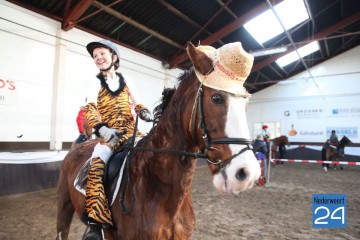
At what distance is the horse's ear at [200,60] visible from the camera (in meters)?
1.36

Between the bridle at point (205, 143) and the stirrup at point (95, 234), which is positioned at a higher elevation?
the bridle at point (205, 143)

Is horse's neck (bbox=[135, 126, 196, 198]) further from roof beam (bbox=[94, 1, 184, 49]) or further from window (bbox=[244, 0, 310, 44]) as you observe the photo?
window (bbox=[244, 0, 310, 44])

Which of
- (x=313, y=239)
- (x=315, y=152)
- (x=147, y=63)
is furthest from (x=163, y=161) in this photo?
(x=315, y=152)

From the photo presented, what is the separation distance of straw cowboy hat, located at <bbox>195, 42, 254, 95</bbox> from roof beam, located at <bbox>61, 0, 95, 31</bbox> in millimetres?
7176

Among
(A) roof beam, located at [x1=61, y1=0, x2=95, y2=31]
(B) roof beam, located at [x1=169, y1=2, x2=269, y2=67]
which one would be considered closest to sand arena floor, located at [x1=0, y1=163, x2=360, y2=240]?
(A) roof beam, located at [x1=61, y1=0, x2=95, y2=31]

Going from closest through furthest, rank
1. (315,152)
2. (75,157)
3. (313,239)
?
(75,157) < (313,239) < (315,152)

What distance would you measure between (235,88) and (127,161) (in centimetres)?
93

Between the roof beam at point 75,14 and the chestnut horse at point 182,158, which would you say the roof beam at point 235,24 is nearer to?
the roof beam at point 75,14

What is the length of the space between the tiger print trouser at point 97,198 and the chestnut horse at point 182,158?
0.07 meters

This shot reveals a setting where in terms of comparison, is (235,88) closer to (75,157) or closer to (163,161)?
(163,161)

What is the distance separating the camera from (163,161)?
154 centimetres

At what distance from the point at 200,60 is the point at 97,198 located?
3.61 ft

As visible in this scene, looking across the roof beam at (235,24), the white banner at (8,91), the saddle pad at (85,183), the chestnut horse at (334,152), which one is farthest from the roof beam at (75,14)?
the chestnut horse at (334,152)

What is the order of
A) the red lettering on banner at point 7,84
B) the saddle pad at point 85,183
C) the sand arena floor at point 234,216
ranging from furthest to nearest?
the red lettering on banner at point 7,84 → the sand arena floor at point 234,216 → the saddle pad at point 85,183
